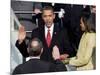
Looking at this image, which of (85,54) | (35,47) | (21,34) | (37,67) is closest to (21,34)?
(21,34)

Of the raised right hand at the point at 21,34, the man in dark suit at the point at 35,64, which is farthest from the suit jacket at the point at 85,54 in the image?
the raised right hand at the point at 21,34

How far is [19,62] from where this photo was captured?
5.74 ft

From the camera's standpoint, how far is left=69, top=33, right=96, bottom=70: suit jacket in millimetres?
1939

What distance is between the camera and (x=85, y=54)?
1973 millimetres

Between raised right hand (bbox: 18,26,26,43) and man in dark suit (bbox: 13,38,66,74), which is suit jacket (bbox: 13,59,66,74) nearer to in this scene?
man in dark suit (bbox: 13,38,66,74)

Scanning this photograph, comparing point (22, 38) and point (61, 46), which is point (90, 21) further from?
point (22, 38)

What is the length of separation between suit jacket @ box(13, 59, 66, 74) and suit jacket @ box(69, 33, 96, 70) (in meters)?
0.13

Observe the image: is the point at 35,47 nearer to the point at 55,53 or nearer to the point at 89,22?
the point at 55,53

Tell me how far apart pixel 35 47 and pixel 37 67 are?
0.46 ft

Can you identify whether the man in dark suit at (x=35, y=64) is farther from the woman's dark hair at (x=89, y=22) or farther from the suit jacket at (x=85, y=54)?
the woman's dark hair at (x=89, y=22)

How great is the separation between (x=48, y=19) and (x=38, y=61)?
12.2 inches

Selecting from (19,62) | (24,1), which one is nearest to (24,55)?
(19,62)

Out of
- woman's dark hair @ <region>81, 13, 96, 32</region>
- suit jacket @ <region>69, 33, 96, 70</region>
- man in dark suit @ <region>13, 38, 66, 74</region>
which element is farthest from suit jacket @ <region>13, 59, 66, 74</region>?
woman's dark hair @ <region>81, 13, 96, 32</region>

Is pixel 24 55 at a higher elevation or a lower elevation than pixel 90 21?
lower
